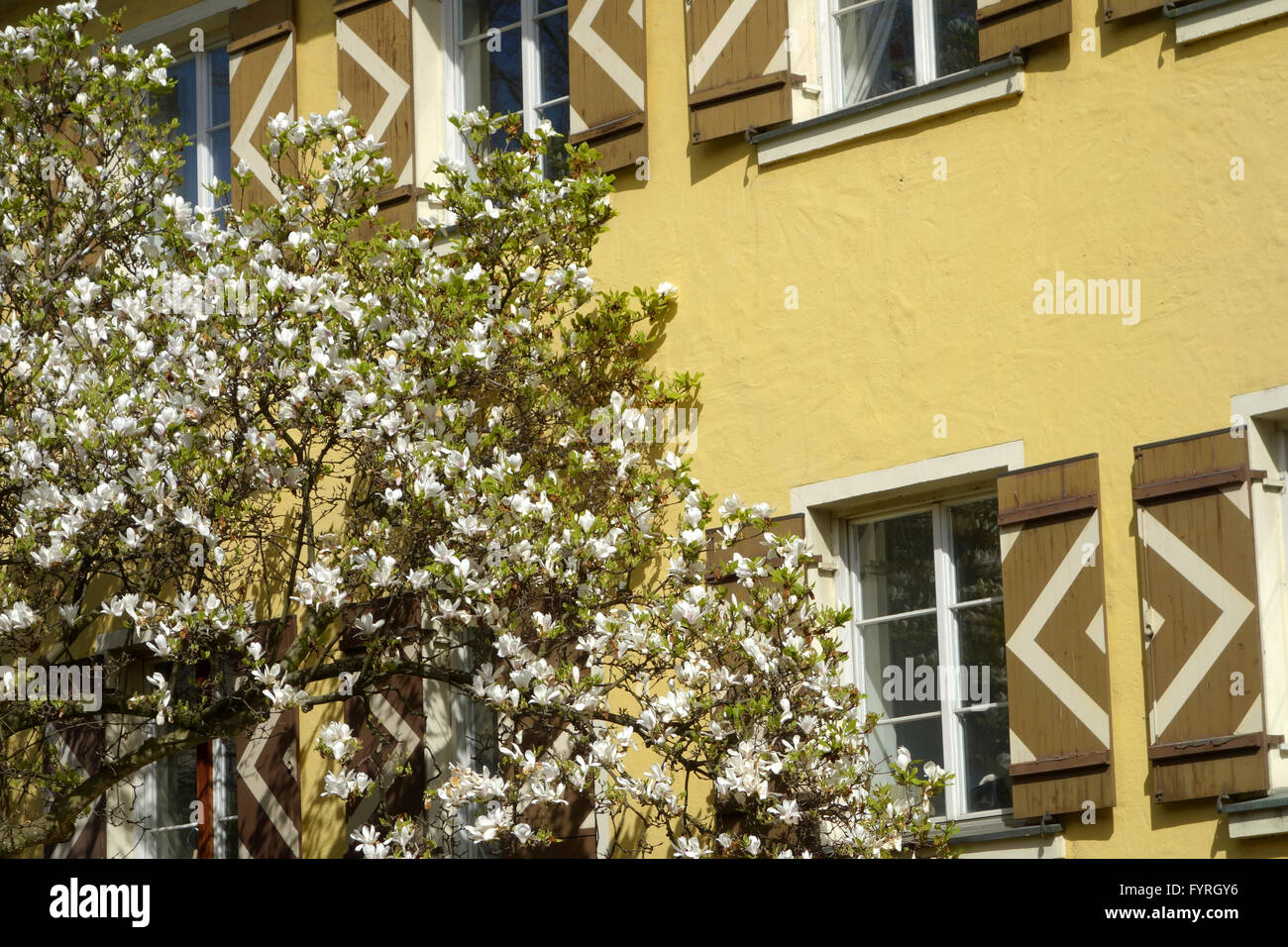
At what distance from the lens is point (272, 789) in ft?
33.4

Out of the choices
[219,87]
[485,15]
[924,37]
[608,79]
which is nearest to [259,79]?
[219,87]

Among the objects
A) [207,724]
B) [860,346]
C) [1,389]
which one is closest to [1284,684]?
[860,346]

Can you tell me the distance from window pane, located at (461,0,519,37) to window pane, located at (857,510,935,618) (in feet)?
10.7

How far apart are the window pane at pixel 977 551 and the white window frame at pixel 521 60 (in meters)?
2.92

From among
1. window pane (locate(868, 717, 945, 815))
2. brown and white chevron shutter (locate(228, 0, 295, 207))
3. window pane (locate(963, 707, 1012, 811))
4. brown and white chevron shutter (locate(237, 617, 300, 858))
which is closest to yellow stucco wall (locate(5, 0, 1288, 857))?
window pane (locate(963, 707, 1012, 811))

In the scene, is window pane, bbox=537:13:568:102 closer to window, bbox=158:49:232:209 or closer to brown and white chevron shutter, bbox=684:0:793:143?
brown and white chevron shutter, bbox=684:0:793:143

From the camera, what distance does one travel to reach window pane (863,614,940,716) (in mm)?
8453

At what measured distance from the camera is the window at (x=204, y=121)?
11.6 meters

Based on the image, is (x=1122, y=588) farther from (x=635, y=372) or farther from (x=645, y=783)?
(x=635, y=372)

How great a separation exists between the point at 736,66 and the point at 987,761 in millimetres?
3162

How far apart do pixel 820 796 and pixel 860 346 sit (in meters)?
1.90

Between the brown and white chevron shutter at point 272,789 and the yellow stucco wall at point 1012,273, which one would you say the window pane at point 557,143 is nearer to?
the yellow stucco wall at point 1012,273
